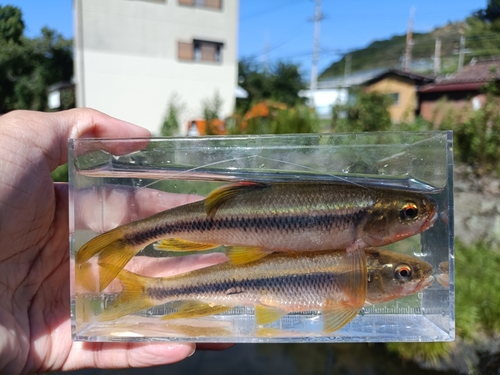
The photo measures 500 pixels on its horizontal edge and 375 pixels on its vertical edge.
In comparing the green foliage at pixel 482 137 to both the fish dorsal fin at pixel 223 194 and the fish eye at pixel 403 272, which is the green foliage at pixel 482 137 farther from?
the fish dorsal fin at pixel 223 194

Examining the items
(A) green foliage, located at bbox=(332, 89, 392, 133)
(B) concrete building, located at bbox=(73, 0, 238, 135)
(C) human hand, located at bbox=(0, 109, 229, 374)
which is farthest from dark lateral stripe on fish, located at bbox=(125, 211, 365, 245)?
(B) concrete building, located at bbox=(73, 0, 238, 135)

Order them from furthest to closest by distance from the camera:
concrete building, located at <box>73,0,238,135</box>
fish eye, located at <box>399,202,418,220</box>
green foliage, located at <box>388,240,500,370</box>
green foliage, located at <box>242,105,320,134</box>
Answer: concrete building, located at <box>73,0,238,135</box>, green foliage, located at <box>242,105,320,134</box>, green foliage, located at <box>388,240,500,370</box>, fish eye, located at <box>399,202,418,220</box>

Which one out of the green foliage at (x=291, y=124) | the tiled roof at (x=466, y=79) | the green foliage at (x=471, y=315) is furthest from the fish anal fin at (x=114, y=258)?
the tiled roof at (x=466, y=79)

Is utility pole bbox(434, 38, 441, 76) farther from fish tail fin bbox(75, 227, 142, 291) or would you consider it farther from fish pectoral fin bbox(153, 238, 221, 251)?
fish tail fin bbox(75, 227, 142, 291)

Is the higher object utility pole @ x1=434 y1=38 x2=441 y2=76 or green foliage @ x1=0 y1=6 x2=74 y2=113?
utility pole @ x1=434 y1=38 x2=441 y2=76

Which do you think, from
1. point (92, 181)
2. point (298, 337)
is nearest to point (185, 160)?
point (92, 181)

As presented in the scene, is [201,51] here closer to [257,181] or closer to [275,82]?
[275,82]
